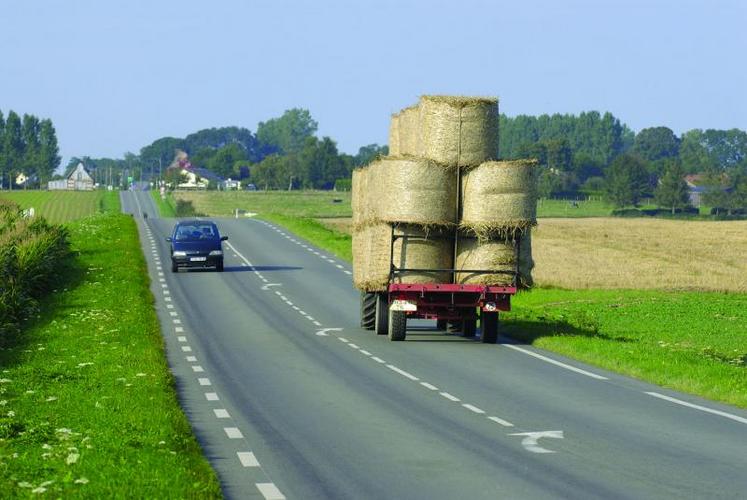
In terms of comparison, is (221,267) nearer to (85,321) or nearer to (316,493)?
(85,321)

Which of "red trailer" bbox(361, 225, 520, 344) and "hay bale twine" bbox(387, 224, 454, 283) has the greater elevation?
"hay bale twine" bbox(387, 224, 454, 283)

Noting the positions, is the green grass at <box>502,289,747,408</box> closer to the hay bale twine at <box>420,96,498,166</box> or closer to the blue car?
the hay bale twine at <box>420,96,498,166</box>

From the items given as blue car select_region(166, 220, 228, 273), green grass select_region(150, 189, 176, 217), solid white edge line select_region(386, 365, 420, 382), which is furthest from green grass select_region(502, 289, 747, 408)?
green grass select_region(150, 189, 176, 217)

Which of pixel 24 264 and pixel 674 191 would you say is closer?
pixel 24 264

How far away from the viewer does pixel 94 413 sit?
15406 mm

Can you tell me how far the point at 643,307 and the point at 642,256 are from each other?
1070 inches

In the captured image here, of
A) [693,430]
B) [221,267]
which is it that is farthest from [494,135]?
[221,267]

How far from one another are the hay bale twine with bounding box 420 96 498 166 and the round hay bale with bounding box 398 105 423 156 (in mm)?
413

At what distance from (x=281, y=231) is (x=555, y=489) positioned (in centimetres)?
6025

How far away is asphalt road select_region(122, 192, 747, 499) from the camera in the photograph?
12.0 meters

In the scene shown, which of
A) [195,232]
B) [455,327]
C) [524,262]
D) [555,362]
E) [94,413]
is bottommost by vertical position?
[455,327]

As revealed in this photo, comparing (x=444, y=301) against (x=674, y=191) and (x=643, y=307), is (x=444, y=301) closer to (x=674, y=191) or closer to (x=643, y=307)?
(x=643, y=307)

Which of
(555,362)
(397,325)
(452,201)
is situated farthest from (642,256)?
(555,362)

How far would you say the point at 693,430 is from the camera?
15.3m
